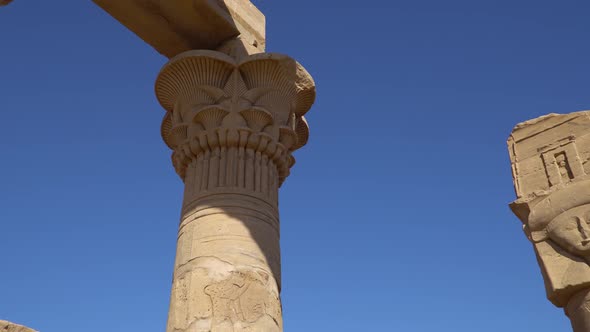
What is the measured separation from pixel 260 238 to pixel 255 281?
591 mm

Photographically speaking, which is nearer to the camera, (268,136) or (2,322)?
(2,322)

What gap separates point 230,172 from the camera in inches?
307

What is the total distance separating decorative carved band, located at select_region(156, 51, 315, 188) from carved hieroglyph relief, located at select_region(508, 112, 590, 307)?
3.08 meters

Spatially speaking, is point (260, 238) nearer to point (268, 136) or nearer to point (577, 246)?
point (268, 136)

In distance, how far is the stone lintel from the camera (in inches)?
358

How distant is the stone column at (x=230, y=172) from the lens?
6.77 meters

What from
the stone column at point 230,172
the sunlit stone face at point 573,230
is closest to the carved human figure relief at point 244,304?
the stone column at point 230,172

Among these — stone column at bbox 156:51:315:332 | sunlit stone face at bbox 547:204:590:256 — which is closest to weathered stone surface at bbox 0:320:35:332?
stone column at bbox 156:51:315:332

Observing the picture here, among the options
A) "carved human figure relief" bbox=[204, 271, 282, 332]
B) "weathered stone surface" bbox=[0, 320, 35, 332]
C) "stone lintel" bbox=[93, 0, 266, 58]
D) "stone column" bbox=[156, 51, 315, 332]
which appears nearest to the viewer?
"carved human figure relief" bbox=[204, 271, 282, 332]

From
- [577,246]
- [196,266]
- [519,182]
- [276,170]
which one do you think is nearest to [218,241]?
[196,266]

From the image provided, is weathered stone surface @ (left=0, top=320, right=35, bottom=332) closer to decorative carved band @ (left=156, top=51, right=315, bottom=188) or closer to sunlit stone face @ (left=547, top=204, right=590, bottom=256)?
decorative carved band @ (left=156, top=51, right=315, bottom=188)

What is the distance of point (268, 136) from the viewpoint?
8.12 metres

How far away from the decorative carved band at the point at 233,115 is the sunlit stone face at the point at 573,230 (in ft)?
11.7

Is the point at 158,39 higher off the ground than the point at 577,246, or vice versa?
the point at 158,39
